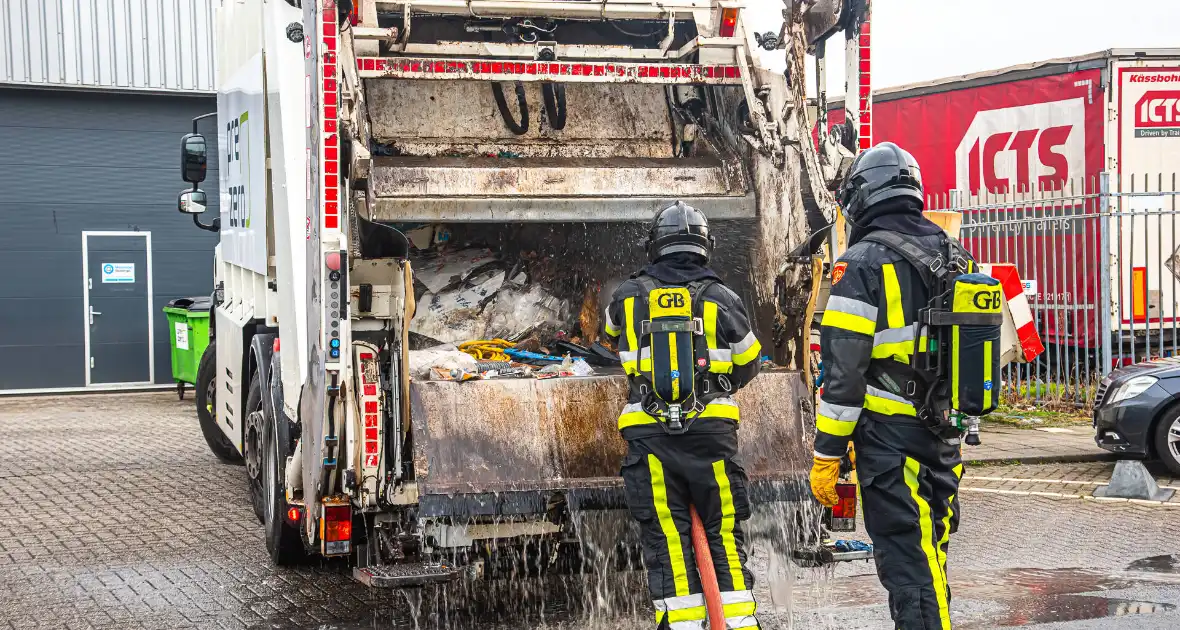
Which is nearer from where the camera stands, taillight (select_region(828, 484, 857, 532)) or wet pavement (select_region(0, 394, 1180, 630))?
taillight (select_region(828, 484, 857, 532))

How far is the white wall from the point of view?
15430 millimetres

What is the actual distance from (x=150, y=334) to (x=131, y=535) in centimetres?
941

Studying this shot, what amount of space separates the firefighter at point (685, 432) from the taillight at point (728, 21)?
178 cm

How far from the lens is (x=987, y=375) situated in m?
4.09

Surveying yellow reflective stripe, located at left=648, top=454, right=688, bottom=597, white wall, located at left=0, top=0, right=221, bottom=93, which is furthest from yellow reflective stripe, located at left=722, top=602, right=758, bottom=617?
white wall, located at left=0, top=0, right=221, bottom=93

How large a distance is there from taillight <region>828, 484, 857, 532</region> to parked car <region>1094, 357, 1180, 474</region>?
4.52 meters

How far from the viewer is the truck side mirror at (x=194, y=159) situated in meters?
9.00

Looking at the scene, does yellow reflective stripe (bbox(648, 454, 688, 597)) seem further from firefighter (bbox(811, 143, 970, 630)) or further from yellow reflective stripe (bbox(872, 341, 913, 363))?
yellow reflective stripe (bbox(872, 341, 913, 363))

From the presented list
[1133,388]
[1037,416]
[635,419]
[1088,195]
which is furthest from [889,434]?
[1088,195]

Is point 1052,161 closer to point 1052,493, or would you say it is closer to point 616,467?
point 1052,493

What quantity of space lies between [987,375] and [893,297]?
38 centimetres

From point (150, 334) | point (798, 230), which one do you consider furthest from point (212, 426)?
point (150, 334)

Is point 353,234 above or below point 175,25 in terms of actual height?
below

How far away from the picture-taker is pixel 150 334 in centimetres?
1631
